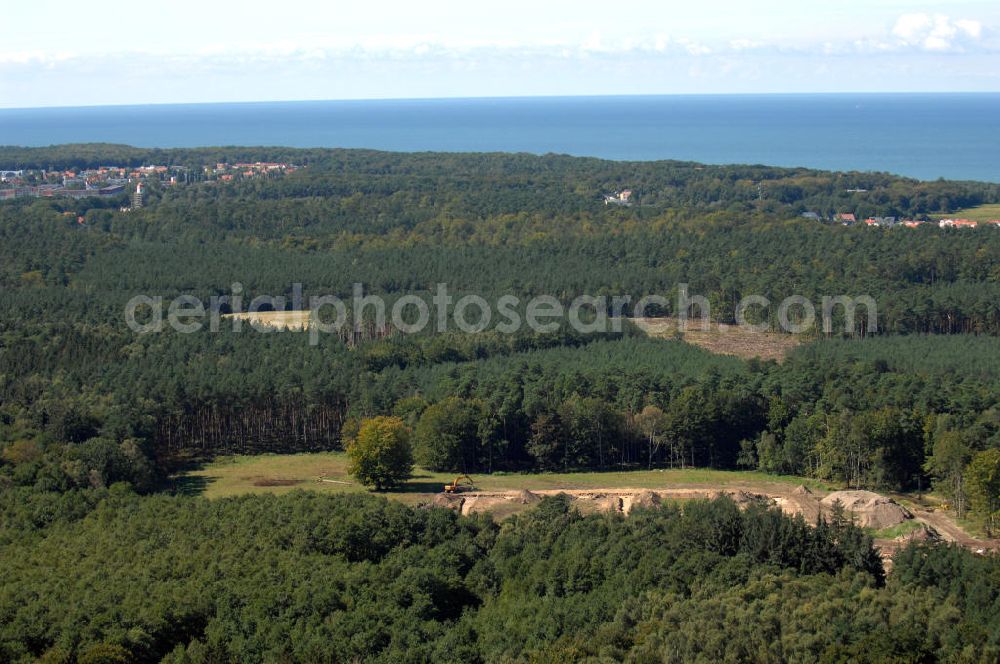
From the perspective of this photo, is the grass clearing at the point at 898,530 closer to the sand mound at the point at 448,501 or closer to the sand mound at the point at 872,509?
the sand mound at the point at 872,509

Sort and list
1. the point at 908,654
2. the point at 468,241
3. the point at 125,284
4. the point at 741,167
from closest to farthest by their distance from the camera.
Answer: the point at 908,654 → the point at 125,284 → the point at 468,241 → the point at 741,167

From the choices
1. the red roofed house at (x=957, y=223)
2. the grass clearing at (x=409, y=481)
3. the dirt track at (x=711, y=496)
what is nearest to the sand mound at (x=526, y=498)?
the dirt track at (x=711, y=496)

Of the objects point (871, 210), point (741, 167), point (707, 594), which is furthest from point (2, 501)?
point (741, 167)

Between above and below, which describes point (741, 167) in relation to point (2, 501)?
above

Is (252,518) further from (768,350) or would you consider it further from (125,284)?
(125,284)

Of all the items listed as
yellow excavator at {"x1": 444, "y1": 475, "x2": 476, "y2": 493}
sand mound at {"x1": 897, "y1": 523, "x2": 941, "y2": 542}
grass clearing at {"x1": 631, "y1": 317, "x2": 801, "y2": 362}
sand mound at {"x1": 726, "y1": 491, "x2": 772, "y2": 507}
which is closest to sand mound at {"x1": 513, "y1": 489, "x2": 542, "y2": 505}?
yellow excavator at {"x1": 444, "y1": 475, "x2": 476, "y2": 493}

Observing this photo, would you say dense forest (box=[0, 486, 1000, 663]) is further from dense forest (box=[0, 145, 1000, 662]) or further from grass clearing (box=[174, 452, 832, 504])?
grass clearing (box=[174, 452, 832, 504])

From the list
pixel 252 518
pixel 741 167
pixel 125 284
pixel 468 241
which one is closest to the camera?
pixel 252 518
